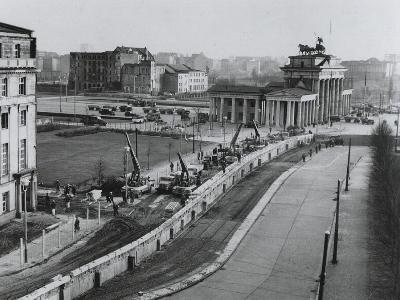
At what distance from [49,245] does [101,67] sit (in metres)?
164

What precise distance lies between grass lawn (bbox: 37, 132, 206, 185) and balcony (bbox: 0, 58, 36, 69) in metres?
14.7

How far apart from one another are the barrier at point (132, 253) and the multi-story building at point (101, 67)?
457 feet

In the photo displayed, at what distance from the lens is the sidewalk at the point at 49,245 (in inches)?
1272

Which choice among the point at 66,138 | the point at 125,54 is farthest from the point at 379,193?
the point at 125,54

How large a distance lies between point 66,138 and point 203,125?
31.7m

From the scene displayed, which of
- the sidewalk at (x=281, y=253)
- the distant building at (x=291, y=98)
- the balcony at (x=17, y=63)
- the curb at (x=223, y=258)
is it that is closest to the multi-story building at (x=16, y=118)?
the balcony at (x=17, y=63)

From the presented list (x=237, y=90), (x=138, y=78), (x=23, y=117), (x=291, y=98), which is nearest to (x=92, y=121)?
(x=237, y=90)

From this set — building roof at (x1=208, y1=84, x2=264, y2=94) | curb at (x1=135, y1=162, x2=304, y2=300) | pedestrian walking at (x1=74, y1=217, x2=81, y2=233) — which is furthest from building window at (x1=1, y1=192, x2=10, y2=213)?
building roof at (x1=208, y1=84, x2=264, y2=94)

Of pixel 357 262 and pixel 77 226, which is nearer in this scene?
pixel 357 262

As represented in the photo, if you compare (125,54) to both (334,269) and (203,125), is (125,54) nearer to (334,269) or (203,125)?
(203,125)

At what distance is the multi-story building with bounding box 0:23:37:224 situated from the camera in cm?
4116

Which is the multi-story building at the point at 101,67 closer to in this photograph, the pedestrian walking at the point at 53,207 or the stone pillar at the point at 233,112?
the stone pillar at the point at 233,112

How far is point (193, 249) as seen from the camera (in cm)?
3597

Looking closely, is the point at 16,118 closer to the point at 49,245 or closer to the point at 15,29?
the point at 15,29
